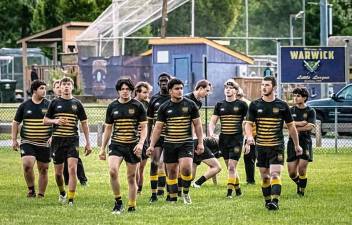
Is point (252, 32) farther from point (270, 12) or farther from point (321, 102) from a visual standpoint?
point (321, 102)

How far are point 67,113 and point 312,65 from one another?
16.0m

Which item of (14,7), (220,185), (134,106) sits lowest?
(220,185)

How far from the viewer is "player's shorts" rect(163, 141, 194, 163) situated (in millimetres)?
17797

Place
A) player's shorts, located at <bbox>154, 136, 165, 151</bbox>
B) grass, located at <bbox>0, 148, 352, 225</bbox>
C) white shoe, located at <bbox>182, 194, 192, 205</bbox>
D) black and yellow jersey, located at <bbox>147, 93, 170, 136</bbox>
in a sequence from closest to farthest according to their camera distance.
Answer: grass, located at <bbox>0, 148, 352, 225</bbox> → white shoe, located at <bbox>182, 194, 192, 205</bbox> → black and yellow jersey, located at <bbox>147, 93, 170, 136</bbox> → player's shorts, located at <bbox>154, 136, 165, 151</bbox>

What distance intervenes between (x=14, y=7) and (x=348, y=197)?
5783 centimetres

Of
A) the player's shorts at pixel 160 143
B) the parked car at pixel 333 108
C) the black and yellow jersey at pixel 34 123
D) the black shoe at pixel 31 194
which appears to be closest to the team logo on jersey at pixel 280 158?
the player's shorts at pixel 160 143

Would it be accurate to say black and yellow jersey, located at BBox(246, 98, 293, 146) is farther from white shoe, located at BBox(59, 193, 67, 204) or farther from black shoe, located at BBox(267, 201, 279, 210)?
white shoe, located at BBox(59, 193, 67, 204)

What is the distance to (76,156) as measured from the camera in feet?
60.4

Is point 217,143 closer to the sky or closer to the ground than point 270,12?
closer to the ground

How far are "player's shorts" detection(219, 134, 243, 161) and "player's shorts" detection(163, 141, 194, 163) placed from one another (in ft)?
6.03

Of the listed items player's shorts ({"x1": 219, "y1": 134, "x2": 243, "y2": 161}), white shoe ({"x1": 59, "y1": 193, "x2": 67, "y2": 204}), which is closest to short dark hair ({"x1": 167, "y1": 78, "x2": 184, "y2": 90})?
player's shorts ({"x1": 219, "y1": 134, "x2": 243, "y2": 161})

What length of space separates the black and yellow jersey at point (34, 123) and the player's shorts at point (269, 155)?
3895 millimetres

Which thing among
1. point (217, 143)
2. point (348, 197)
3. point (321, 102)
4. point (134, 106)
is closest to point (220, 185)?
point (217, 143)

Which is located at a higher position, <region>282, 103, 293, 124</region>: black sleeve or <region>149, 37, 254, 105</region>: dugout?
<region>149, 37, 254, 105</region>: dugout
